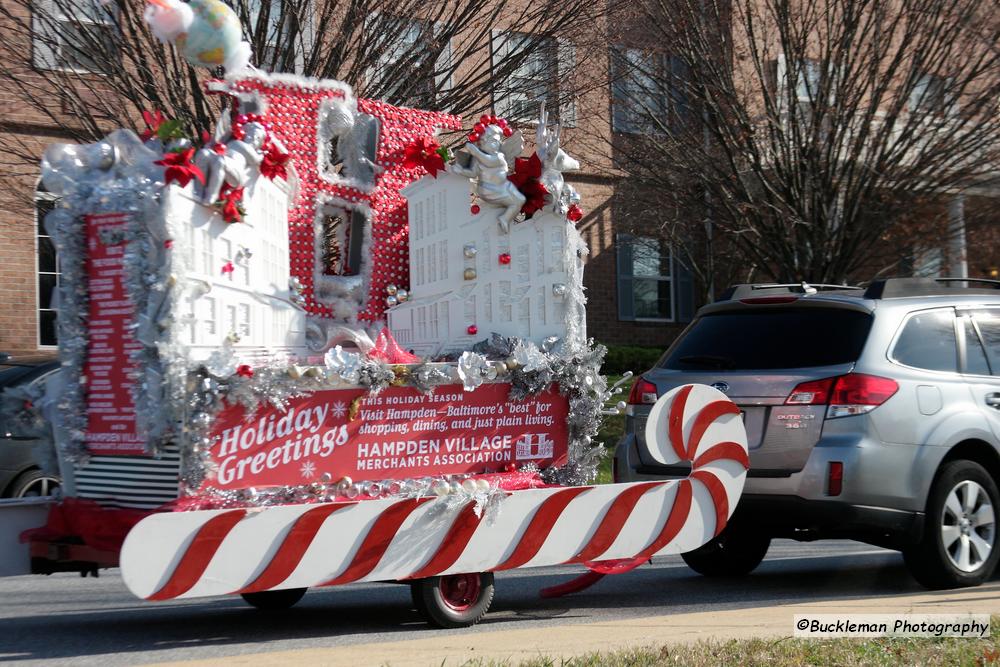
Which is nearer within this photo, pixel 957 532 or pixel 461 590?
pixel 461 590

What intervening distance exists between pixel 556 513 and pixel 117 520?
2.23 meters

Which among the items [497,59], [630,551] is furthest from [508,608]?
[497,59]

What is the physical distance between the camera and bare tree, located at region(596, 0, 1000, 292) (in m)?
13.6

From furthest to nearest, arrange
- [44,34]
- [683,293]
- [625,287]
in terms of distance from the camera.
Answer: [683,293] < [625,287] < [44,34]

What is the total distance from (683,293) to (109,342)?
1831cm

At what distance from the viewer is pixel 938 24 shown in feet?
44.8

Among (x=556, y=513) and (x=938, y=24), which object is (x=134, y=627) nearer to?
(x=556, y=513)

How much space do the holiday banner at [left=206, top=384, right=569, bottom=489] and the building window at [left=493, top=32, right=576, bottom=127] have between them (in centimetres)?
538

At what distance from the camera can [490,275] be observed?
7426 millimetres

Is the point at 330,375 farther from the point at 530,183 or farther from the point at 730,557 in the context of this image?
the point at 730,557

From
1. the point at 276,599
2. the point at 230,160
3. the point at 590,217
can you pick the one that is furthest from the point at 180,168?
the point at 590,217

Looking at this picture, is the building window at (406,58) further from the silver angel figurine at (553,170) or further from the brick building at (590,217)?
the silver angel figurine at (553,170)

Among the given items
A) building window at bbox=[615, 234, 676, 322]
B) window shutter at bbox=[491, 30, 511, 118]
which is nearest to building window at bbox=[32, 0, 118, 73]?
window shutter at bbox=[491, 30, 511, 118]

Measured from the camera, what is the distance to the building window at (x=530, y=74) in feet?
38.4
